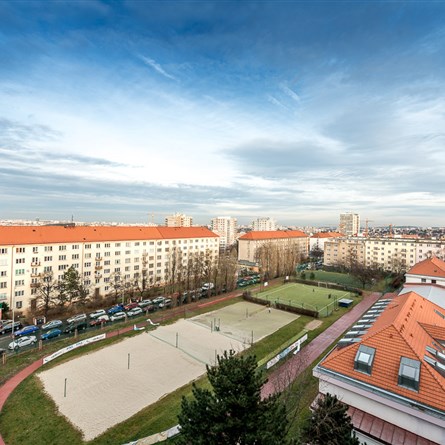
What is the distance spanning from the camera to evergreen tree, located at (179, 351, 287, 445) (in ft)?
23.7

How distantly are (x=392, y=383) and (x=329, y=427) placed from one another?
3.83 metres

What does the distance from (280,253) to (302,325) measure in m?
27.7

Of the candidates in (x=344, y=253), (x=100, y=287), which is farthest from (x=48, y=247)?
(x=344, y=253)

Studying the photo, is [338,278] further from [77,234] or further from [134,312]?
[77,234]

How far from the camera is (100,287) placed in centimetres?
4175

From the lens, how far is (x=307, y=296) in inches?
1679

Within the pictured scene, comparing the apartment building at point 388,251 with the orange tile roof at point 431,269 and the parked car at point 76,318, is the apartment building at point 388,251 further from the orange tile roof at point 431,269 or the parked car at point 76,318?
the parked car at point 76,318

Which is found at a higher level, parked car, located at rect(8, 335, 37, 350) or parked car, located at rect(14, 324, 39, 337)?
parked car, located at rect(8, 335, 37, 350)

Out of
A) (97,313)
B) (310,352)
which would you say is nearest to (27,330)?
(97,313)

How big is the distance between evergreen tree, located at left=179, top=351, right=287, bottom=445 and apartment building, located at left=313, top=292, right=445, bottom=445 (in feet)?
19.0

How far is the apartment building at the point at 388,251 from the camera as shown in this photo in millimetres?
62000

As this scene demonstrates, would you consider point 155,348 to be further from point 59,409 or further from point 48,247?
point 48,247

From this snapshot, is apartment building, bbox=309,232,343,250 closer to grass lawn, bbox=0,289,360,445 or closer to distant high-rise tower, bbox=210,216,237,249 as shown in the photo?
distant high-rise tower, bbox=210,216,237,249

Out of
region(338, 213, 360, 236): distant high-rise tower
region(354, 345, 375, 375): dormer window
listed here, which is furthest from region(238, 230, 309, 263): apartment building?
region(338, 213, 360, 236): distant high-rise tower
